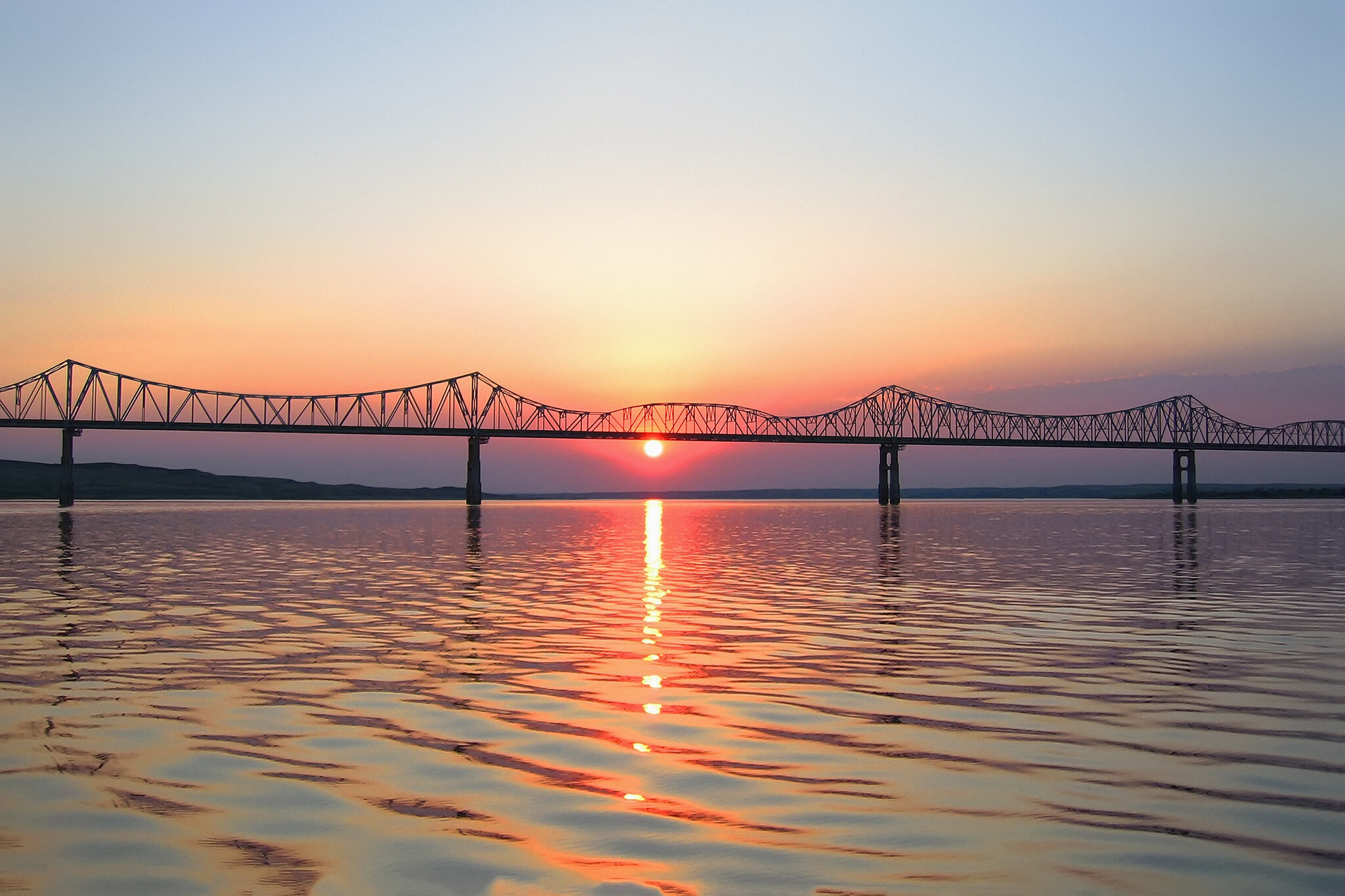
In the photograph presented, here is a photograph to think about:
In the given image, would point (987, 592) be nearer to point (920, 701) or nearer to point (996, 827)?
point (920, 701)

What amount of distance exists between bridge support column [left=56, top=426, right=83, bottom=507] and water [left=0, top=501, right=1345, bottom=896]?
135178 mm

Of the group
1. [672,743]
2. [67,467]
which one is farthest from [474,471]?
[672,743]

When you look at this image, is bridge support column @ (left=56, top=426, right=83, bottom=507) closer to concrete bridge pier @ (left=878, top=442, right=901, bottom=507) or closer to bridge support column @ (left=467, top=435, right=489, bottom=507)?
bridge support column @ (left=467, top=435, right=489, bottom=507)

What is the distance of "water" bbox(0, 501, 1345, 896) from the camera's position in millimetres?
5707

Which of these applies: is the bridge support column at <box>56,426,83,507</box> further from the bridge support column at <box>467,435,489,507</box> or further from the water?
the water

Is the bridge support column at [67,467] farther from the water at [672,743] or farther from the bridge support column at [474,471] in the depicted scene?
the water at [672,743]

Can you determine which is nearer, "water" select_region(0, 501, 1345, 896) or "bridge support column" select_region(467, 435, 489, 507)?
"water" select_region(0, 501, 1345, 896)

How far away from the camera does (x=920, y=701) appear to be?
34.1 feet

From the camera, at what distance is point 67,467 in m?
141

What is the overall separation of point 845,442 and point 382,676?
620 feet

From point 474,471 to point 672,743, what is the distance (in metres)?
161

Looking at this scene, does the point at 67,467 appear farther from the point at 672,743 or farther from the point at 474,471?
the point at 672,743

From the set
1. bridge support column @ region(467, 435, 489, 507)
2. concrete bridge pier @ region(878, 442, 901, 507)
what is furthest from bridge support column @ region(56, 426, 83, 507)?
concrete bridge pier @ region(878, 442, 901, 507)

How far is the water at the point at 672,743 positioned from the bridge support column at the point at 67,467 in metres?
135
